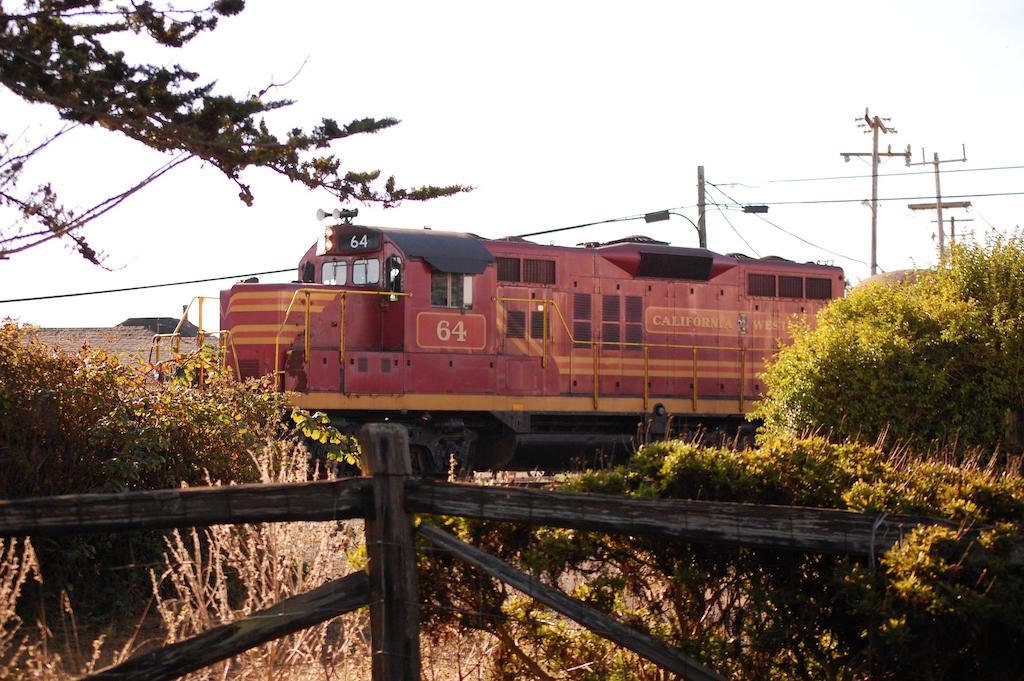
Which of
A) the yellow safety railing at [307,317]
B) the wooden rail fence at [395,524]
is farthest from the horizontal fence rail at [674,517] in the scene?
the yellow safety railing at [307,317]

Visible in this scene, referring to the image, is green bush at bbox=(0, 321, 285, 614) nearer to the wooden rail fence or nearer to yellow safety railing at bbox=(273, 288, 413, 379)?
the wooden rail fence

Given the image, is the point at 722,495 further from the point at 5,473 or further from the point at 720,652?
the point at 5,473

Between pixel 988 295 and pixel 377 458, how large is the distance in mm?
9843

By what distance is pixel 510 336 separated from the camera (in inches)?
659

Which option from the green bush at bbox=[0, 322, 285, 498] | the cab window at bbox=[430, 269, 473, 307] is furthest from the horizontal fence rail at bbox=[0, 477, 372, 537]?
the cab window at bbox=[430, 269, 473, 307]

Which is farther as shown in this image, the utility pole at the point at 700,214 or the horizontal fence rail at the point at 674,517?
the utility pole at the point at 700,214

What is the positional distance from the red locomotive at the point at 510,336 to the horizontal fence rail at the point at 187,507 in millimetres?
10186

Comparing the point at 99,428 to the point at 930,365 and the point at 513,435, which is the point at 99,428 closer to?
the point at 930,365

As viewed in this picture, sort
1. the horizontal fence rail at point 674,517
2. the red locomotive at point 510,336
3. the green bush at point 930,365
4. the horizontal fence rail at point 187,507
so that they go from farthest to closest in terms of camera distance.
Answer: the red locomotive at point 510,336 < the green bush at point 930,365 < the horizontal fence rail at point 674,517 < the horizontal fence rail at point 187,507

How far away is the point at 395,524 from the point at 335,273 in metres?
12.1

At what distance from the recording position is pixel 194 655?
4.18 metres

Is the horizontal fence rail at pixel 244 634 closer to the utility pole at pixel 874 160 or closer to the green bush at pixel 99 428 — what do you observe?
the green bush at pixel 99 428

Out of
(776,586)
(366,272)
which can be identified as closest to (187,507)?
(776,586)

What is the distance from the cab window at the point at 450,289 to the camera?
16.0 m
